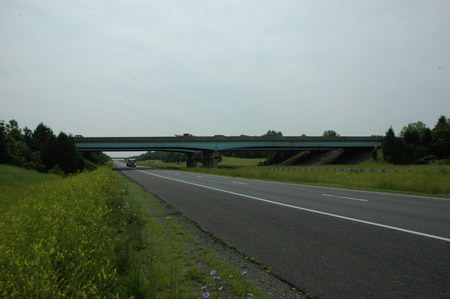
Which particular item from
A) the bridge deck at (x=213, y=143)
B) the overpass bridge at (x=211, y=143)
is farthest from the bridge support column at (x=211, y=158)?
the bridge deck at (x=213, y=143)

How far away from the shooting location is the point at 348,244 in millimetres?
5223

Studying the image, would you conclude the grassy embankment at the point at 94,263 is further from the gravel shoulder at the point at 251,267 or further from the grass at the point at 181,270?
the gravel shoulder at the point at 251,267

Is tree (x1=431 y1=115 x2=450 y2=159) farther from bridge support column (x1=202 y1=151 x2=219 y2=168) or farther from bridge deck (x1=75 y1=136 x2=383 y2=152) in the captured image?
bridge support column (x1=202 y1=151 x2=219 y2=168)

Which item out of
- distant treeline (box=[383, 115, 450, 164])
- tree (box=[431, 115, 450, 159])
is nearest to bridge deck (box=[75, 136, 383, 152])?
distant treeline (box=[383, 115, 450, 164])

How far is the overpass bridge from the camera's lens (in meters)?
60.6

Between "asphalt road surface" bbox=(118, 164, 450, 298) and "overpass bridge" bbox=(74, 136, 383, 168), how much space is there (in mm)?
55620

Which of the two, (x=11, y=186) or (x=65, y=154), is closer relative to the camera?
(x=11, y=186)

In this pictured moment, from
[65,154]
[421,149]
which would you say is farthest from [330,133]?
[65,154]

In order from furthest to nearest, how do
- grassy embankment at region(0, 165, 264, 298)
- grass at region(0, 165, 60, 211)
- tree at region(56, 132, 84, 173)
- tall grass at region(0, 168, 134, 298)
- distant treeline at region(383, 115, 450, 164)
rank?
distant treeline at region(383, 115, 450, 164), tree at region(56, 132, 84, 173), grass at region(0, 165, 60, 211), grassy embankment at region(0, 165, 264, 298), tall grass at region(0, 168, 134, 298)

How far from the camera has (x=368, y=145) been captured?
2926 inches

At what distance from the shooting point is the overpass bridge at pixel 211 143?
60.6 metres

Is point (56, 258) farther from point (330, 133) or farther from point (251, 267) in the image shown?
point (330, 133)

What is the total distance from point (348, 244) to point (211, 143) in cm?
6074

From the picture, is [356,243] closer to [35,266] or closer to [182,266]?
[182,266]
